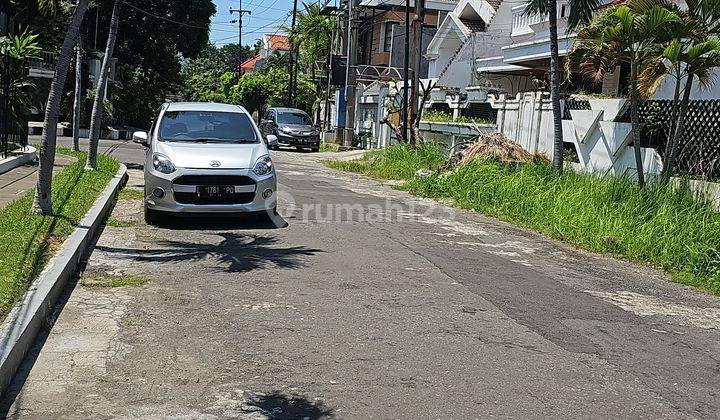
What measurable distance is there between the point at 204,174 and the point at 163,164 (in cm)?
58

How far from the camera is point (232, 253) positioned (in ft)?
29.3

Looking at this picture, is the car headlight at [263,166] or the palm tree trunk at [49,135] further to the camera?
the car headlight at [263,166]

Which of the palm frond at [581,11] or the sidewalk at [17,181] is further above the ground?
the palm frond at [581,11]

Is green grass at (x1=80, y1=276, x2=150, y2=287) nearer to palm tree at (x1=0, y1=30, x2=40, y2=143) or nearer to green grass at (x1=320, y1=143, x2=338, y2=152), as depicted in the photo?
palm tree at (x1=0, y1=30, x2=40, y2=143)

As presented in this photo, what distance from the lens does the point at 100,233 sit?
972cm

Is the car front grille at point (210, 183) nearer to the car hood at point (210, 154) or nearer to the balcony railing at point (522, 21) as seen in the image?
the car hood at point (210, 154)

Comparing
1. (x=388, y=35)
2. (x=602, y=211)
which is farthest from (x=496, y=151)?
(x=388, y=35)

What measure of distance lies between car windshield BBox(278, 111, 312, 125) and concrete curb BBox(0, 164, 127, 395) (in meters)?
26.3

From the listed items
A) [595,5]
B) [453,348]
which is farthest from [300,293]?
[595,5]

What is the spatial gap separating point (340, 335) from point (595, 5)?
1044 centimetres

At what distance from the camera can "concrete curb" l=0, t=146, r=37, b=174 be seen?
14422 mm

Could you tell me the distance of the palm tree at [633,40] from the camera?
450 inches

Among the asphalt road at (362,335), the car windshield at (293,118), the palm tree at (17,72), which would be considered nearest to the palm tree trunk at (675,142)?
the asphalt road at (362,335)

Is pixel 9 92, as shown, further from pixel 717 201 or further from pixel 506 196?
pixel 717 201
